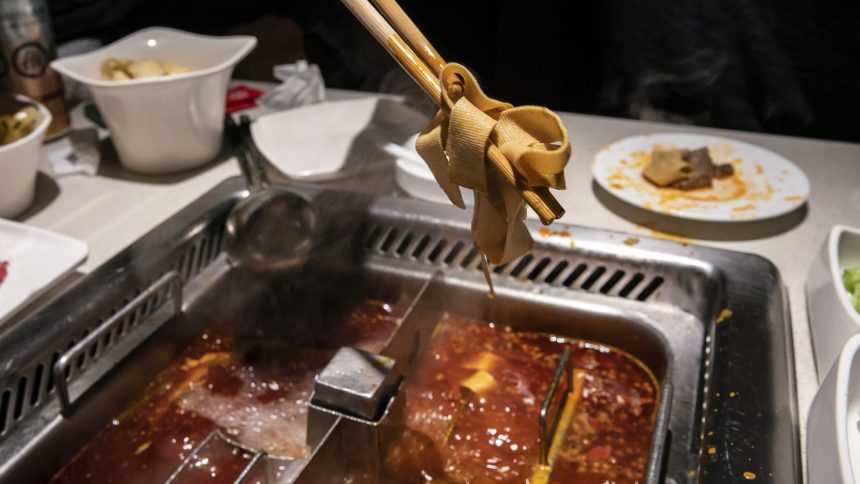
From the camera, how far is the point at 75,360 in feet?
4.07

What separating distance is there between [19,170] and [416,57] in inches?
49.9

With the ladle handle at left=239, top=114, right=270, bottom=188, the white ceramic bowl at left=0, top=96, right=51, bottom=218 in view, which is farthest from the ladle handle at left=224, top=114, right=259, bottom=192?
the white ceramic bowl at left=0, top=96, right=51, bottom=218

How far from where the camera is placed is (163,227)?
5.06ft

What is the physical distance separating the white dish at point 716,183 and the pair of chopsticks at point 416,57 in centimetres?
98

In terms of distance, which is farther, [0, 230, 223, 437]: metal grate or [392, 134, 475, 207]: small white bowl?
[392, 134, 475, 207]: small white bowl

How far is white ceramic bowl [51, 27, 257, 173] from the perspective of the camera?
1.76 meters

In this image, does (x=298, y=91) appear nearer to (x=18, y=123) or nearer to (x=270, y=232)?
(x=18, y=123)

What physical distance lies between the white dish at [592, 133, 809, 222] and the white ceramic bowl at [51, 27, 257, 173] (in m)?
1.10

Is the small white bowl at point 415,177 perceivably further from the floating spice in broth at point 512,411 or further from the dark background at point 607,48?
the dark background at point 607,48

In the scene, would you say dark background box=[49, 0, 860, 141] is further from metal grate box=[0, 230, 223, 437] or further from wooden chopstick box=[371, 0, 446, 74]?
wooden chopstick box=[371, 0, 446, 74]

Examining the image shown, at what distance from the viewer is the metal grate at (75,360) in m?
1.14

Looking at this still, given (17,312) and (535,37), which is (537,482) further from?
(535,37)

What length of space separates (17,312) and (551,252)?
1.10 m

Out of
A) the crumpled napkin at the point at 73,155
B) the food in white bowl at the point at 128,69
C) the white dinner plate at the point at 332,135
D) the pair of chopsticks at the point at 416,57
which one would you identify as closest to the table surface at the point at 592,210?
the crumpled napkin at the point at 73,155
